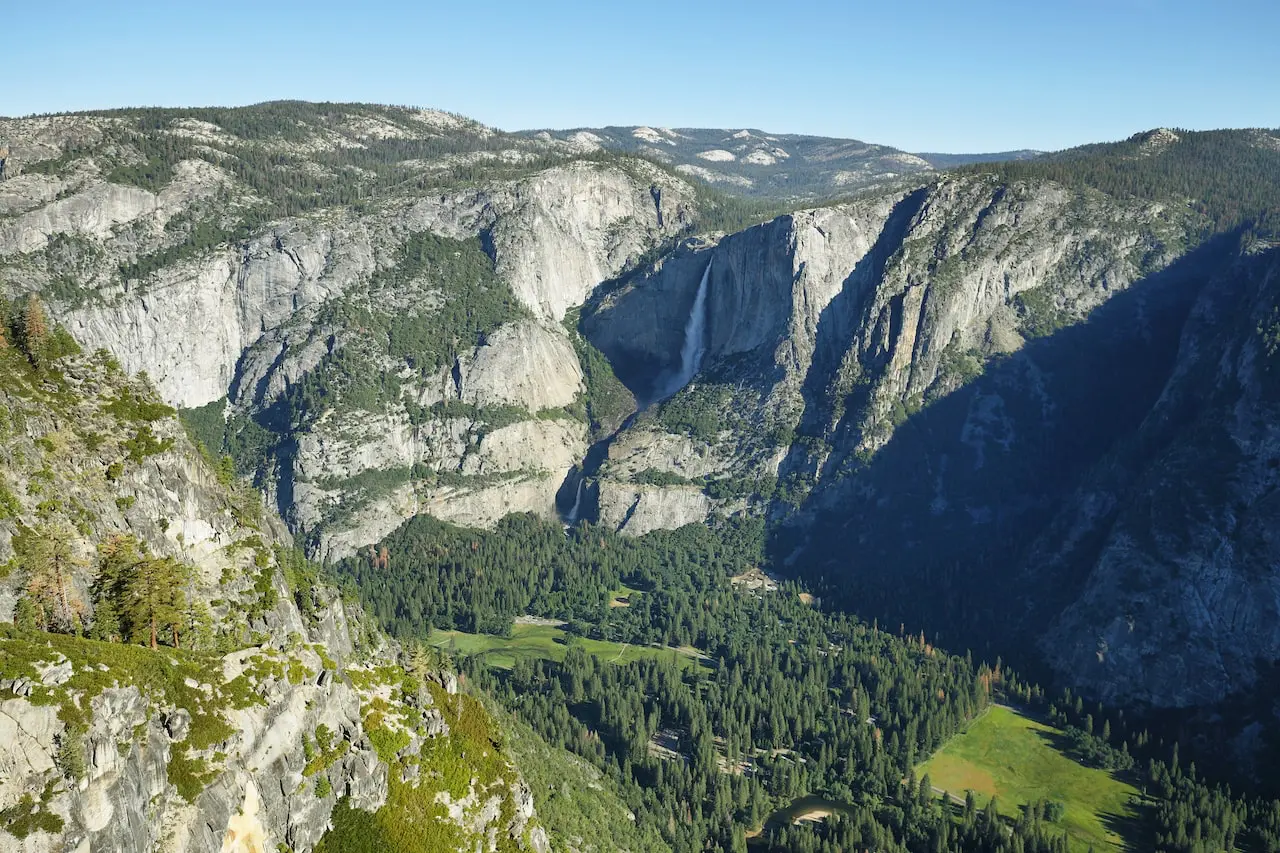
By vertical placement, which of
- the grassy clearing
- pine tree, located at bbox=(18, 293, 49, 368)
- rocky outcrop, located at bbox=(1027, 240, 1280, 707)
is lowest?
the grassy clearing

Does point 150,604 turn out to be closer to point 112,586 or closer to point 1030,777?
point 112,586

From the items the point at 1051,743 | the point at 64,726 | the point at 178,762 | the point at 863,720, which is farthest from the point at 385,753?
the point at 1051,743

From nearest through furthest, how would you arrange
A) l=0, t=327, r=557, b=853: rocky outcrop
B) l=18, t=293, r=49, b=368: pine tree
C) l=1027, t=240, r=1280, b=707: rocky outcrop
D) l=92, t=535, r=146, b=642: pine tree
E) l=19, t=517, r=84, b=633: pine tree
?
l=0, t=327, r=557, b=853: rocky outcrop
l=19, t=517, r=84, b=633: pine tree
l=92, t=535, r=146, b=642: pine tree
l=18, t=293, r=49, b=368: pine tree
l=1027, t=240, r=1280, b=707: rocky outcrop

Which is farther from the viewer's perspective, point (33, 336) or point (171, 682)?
point (33, 336)

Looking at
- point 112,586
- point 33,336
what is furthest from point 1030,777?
point 33,336

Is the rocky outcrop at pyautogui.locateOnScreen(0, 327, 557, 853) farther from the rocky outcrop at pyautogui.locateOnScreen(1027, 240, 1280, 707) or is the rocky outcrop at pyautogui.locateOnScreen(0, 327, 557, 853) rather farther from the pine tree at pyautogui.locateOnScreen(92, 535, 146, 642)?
the rocky outcrop at pyautogui.locateOnScreen(1027, 240, 1280, 707)

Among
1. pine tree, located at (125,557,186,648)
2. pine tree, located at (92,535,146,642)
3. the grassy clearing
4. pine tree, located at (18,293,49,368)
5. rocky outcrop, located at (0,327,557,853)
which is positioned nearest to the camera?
rocky outcrop, located at (0,327,557,853)

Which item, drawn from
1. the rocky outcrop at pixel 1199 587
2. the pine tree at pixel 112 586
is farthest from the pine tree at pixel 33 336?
the rocky outcrop at pixel 1199 587

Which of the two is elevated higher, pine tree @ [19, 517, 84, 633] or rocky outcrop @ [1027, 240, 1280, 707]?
pine tree @ [19, 517, 84, 633]

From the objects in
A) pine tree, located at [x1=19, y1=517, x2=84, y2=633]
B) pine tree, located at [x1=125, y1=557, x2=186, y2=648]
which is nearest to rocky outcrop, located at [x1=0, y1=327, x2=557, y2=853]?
pine tree, located at [x1=19, y1=517, x2=84, y2=633]
